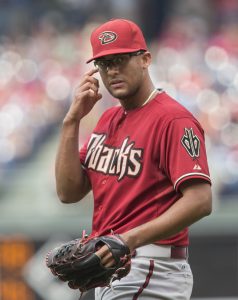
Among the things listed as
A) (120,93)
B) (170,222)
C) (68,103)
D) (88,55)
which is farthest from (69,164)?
(88,55)

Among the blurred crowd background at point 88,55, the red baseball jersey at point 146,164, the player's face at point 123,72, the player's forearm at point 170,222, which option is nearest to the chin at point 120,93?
the player's face at point 123,72

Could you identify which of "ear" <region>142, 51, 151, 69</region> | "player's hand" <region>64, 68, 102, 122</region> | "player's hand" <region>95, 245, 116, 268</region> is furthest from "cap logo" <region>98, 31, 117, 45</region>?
"player's hand" <region>95, 245, 116, 268</region>

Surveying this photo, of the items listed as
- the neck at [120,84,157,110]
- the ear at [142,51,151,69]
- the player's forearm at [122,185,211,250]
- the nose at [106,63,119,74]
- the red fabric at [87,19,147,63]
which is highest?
the red fabric at [87,19,147,63]

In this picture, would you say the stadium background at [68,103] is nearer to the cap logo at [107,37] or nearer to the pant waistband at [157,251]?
the pant waistband at [157,251]

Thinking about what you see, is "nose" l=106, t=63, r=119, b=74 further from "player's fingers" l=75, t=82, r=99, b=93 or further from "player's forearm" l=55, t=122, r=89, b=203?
"player's forearm" l=55, t=122, r=89, b=203

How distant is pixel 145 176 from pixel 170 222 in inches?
10.5

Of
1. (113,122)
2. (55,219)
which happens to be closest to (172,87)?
(55,219)

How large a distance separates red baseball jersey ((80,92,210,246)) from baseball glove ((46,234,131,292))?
209 millimetres

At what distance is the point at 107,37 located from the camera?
11.9 feet

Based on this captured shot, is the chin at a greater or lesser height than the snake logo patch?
greater

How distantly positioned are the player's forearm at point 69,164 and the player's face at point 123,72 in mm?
339

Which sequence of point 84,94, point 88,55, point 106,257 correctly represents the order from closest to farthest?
point 106,257 < point 84,94 < point 88,55

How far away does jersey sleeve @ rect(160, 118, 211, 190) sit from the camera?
3.44m

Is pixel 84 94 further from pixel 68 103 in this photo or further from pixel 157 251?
pixel 68 103
